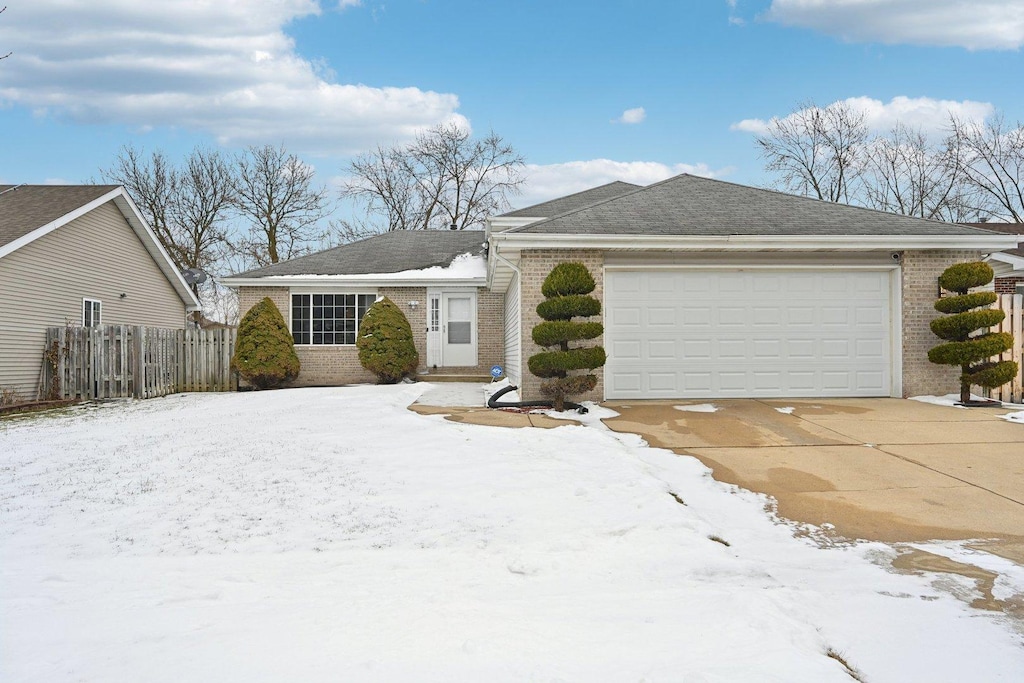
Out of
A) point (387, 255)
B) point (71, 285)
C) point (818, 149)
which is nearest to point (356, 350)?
point (387, 255)

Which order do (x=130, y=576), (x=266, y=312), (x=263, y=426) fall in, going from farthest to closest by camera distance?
(x=266, y=312) → (x=263, y=426) → (x=130, y=576)

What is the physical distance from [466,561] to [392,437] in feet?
12.0

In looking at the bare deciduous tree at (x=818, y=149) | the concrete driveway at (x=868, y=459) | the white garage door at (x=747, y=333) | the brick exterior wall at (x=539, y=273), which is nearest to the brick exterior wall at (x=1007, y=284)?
the white garage door at (x=747, y=333)

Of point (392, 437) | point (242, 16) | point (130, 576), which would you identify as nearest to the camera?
point (130, 576)

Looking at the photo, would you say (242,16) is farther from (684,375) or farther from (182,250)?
(182,250)

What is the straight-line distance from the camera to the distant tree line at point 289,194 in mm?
29250

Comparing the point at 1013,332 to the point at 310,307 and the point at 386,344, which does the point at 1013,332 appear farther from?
the point at 310,307

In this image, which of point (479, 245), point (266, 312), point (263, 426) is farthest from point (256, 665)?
point (479, 245)

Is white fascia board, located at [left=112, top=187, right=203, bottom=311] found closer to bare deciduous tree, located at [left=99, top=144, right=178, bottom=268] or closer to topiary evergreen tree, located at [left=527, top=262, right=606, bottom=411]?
bare deciduous tree, located at [left=99, top=144, right=178, bottom=268]

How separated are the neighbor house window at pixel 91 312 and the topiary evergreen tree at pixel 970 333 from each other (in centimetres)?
1726

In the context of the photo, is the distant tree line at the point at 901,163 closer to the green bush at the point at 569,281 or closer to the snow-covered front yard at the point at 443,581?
the green bush at the point at 569,281

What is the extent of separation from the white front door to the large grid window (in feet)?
6.52

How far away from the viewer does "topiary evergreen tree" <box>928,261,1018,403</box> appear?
926 cm

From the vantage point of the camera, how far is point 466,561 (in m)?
3.52
